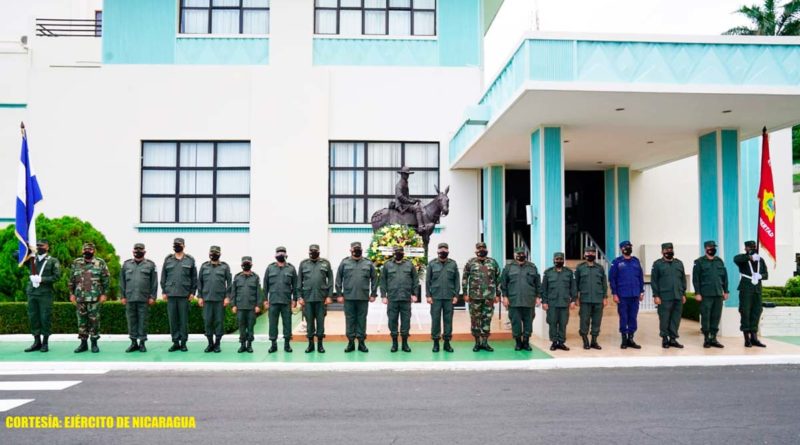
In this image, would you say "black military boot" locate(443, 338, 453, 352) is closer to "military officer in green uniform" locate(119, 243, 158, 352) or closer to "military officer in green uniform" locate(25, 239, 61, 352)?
"military officer in green uniform" locate(119, 243, 158, 352)

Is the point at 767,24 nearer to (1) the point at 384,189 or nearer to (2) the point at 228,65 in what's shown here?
(1) the point at 384,189

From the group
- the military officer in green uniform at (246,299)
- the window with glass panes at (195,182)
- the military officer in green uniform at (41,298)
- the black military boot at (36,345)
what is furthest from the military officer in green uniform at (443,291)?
the window with glass panes at (195,182)

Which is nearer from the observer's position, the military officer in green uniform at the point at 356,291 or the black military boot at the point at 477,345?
the military officer in green uniform at the point at 356,291

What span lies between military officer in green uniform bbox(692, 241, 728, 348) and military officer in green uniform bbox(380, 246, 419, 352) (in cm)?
514

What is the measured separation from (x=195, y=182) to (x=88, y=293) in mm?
8372

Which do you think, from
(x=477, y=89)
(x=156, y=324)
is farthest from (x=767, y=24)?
(x=156, y=324)

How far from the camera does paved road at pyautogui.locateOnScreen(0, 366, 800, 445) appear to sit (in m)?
5.95

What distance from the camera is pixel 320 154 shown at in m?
18.3

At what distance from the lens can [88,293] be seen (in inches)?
423

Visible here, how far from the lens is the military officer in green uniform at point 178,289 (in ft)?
35.6

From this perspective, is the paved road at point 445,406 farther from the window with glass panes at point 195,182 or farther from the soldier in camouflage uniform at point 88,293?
the window with glass panes at point 195,182

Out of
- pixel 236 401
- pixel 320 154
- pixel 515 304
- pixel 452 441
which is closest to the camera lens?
pixel 452 441

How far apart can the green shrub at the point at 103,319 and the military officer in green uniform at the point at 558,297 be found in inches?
268

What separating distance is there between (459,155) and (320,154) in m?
4.31
